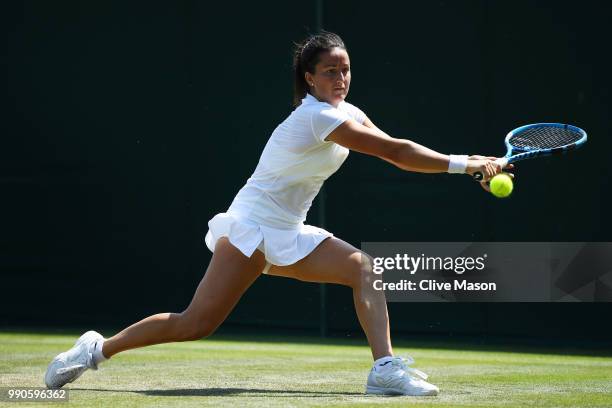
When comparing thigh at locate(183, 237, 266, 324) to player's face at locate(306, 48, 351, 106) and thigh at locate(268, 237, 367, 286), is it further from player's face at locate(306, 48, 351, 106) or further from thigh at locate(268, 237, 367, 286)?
player's face at locate(306, 48, 351, 106)

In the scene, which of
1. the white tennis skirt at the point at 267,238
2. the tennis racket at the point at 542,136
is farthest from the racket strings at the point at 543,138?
the white tennis skirt at the point at 267,238

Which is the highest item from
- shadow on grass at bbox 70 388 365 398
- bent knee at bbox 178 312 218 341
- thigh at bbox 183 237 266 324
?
thigh at bbox 183 237 266 324

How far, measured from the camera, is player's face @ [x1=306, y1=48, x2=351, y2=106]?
4.80 m

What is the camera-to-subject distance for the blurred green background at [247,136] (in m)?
7.54

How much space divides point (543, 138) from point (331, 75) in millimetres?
1239

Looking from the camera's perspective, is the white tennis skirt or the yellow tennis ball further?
the white tennis skirt

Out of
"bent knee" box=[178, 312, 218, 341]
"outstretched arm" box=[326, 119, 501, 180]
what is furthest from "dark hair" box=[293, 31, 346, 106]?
"bent knee" box=[178, 312, 218, 341]

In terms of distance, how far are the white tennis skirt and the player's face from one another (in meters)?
0.56

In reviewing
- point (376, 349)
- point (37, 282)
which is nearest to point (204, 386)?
point (376, 349)

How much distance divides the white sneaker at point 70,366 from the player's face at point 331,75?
1404 millimetres

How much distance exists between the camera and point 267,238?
15.7 ft

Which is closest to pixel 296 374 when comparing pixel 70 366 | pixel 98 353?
pixel 98 353

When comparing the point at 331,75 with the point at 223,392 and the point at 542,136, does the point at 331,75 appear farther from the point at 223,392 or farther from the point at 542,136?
the point at 223,392

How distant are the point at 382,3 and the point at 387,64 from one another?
417 millimetres
